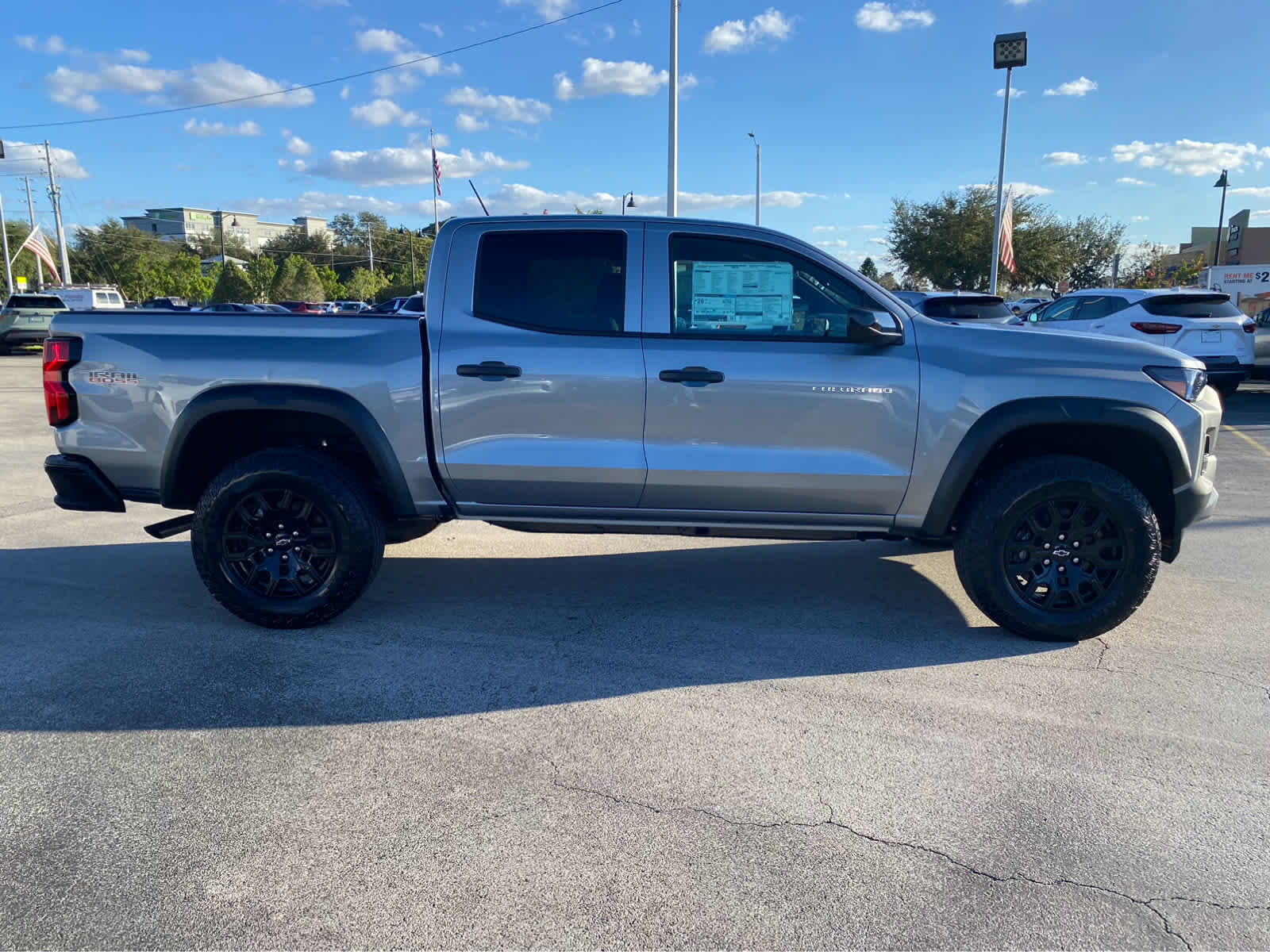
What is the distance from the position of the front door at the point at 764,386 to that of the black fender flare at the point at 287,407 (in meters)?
1.31

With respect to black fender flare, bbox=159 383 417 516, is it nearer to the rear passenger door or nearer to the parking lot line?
the rear passenger door

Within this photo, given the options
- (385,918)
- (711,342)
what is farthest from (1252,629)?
(385,918)

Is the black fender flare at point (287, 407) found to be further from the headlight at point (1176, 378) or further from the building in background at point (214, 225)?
the building in background at point (214, 225)

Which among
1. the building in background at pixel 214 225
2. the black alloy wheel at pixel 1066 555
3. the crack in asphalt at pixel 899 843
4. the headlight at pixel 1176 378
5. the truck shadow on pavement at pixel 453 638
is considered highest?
the building in background at pixel 214 225

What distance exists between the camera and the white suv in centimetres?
1229

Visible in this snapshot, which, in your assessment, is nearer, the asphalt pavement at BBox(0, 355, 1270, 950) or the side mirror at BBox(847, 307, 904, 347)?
the asphalt pavement at BBox(0, 355, 1270, 950)

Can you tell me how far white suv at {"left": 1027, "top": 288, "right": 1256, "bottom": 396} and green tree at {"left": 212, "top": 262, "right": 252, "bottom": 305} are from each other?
6056cm

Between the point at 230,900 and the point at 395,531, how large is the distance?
259 cm

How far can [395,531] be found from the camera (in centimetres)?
486

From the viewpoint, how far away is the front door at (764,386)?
412 centimetres

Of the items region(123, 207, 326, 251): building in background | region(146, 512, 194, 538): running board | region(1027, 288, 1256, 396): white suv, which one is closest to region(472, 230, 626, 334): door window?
region(146, 512, 194, 538): running board

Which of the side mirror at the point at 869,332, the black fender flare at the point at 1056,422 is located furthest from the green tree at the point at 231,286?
the black fender flare at the point at 1056,422

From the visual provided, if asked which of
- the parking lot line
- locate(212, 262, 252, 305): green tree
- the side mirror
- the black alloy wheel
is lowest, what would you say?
the parking lot line

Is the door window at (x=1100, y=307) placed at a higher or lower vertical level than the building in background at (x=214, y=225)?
lower
